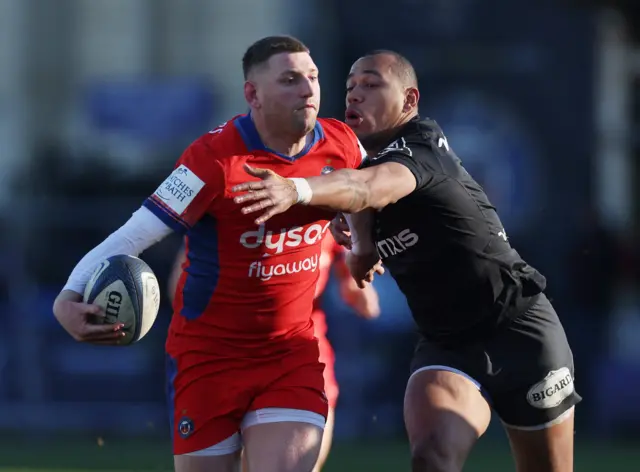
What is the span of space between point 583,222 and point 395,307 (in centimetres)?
240

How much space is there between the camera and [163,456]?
464 inches

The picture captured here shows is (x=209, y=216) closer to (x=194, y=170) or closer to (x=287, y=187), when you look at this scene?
(x=194, y=170)

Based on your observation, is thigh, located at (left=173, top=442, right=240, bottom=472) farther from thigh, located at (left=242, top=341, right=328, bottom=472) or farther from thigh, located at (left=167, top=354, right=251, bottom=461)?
thigh, located at (left=242, top=341, right=328, bottom=472)

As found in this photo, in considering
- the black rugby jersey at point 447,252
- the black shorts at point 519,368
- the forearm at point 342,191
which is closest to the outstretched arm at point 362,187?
the forearm at point 342,191

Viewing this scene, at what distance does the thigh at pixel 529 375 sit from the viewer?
21.8 ft

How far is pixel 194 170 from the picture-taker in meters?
6.19

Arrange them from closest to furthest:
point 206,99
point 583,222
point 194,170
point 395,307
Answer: point 194,170 < point 395,307 < point 583,222 < point 206,99

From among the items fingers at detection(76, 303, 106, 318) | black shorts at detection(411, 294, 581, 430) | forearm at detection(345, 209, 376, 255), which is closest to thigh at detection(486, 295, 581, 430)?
black shorts at detection(411, 294, 581, 430)

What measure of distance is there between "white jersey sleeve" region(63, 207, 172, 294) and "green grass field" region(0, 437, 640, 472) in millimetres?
4919

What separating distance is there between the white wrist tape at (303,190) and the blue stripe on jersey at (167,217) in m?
0.70

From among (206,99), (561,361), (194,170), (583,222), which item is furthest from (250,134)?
(206,99)

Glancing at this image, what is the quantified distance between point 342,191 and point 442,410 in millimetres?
1251

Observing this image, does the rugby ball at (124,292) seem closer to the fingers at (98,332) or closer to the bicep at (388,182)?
the fingers at (98,332)

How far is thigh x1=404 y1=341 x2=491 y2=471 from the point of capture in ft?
20.7
